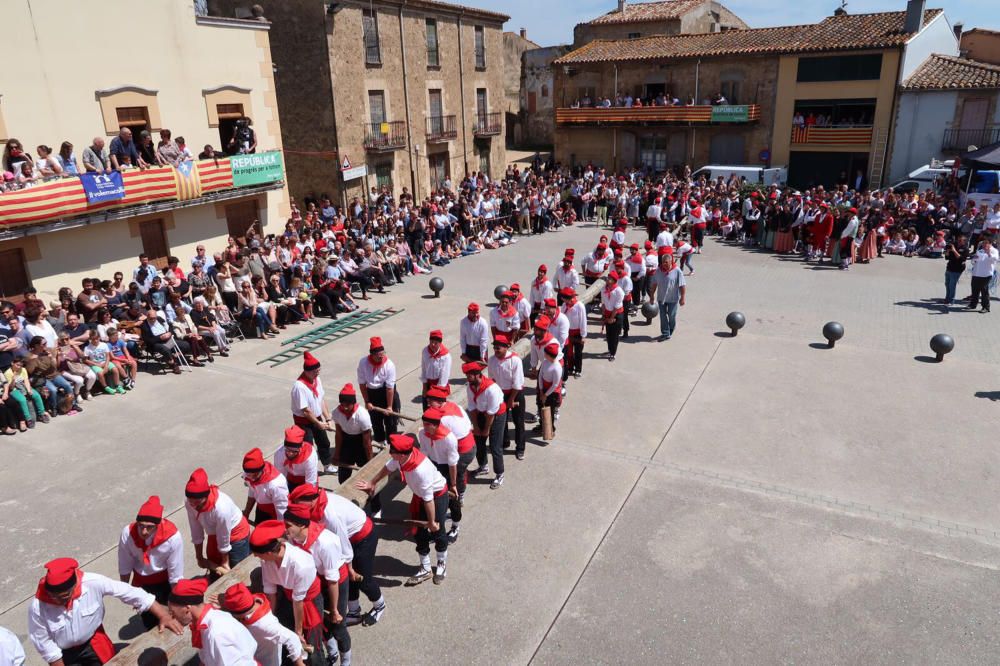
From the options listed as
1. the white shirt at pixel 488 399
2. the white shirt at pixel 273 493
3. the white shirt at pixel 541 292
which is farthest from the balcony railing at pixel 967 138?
the white shirt at pixel 273 493

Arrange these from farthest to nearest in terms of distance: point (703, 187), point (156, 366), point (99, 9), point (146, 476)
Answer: point (703, 187)
point (99, 9)
point (156, 366)
point (146, 476)

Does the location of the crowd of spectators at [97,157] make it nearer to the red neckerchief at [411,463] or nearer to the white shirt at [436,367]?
the white shirt at [436,367]

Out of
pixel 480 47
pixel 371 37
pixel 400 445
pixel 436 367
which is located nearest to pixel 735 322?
pixel 436 367

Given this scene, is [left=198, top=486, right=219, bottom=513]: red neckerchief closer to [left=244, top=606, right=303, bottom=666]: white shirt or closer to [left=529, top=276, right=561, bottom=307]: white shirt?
[left=244, top=606, right=303, bottom=666]: white shirt

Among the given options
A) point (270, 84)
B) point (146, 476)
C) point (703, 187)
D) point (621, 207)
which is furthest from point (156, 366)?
point (703, 187)

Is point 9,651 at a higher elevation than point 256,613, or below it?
below

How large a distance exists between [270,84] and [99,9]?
191 inches

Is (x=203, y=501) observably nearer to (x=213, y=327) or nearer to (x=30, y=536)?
(x=30, y=536)

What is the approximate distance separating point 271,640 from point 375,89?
79.7 feet

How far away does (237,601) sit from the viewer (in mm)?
4441

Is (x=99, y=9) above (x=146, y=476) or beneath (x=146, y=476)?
above

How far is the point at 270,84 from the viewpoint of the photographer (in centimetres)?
1903

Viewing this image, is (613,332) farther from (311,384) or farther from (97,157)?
(97,157)

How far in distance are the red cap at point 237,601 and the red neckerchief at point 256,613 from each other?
5 cm
